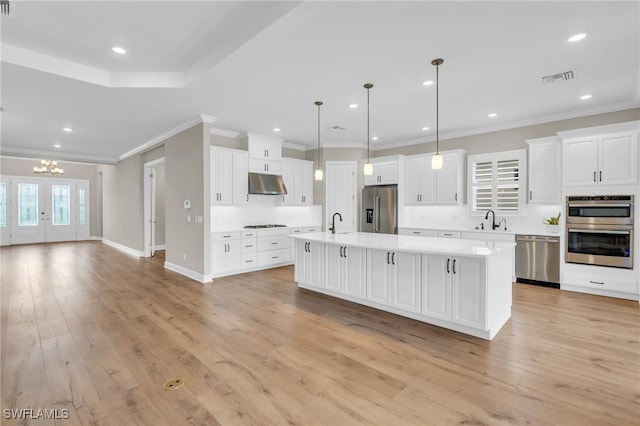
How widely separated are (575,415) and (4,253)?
12.3 meters

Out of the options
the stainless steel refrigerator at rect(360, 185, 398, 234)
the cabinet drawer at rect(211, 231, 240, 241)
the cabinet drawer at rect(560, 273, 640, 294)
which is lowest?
the cabinet drawer at rect(560, 273, 640, 294)

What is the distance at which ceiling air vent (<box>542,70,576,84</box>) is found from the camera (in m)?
3.53

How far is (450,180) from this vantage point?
6.12 meters

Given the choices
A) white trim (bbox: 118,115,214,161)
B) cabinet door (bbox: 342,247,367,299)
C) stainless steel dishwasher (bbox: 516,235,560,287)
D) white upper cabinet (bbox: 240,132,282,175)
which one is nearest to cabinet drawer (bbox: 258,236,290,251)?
white upper cabinet (bbox: 240,132,282,175)

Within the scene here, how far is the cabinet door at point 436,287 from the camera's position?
3162 mm

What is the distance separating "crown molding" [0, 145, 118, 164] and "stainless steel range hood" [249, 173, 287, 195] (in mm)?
5942

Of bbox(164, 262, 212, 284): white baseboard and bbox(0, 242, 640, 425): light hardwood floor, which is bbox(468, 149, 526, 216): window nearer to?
bbox(0, 242, 640, 425): light hardwood floor

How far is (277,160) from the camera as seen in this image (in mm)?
6758

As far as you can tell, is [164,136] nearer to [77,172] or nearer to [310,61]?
[310,61]

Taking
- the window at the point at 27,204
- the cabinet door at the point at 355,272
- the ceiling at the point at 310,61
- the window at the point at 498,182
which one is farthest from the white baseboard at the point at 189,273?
the window at the point at 27,204

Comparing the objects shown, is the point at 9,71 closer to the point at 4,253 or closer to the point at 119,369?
the point at 119,369

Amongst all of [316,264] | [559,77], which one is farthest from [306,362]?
[559,77]

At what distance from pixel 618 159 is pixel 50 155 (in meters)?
12.3

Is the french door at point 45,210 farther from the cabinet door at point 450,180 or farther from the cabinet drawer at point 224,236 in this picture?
the cabinet door at point 450,180
